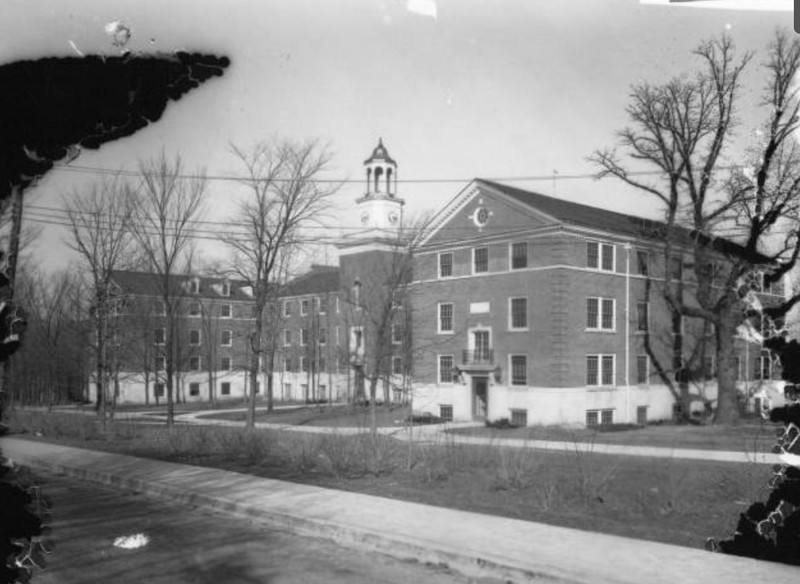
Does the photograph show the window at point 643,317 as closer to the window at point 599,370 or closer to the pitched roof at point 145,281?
the window at point 599,370

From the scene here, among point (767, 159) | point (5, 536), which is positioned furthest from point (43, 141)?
point (767, 159)

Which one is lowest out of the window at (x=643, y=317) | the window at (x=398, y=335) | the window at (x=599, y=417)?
the window at (x=599, y=417)

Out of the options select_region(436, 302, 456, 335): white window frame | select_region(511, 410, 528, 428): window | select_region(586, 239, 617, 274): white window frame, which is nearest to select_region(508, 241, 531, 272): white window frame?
select_region(586, 239, 617, 274): white window frame

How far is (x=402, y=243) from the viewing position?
2769 centimetres

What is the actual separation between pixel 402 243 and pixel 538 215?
5.90m

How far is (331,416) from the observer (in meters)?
40.1

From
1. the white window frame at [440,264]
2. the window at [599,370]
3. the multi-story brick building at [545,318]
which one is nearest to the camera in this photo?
the multi-story brick building at [545,318]

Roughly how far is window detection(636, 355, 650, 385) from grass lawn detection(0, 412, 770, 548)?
1850 cm

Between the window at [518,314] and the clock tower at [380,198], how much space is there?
30.4 ft

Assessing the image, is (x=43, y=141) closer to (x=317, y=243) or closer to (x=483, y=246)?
(x=317, y=243)

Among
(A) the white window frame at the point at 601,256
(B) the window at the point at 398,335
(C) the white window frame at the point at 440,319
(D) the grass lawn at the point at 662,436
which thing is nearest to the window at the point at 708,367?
(A) the white window frame at the point at 601,256

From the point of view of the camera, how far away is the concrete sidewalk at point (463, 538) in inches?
260

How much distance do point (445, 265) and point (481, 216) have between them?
728 centimetres

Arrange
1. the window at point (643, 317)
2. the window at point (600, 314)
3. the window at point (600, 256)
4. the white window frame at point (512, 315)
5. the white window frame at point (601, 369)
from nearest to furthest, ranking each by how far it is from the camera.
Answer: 1. the window at point (600, 256)
2. the white window frame at point (512, 315)
3. the white window frame at point (601, 369)
4. the window at point (600, 314)
5. the window at point (643, 317)
